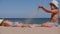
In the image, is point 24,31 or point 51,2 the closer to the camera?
point 24,31

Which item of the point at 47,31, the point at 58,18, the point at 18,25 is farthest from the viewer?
the point at 58,18

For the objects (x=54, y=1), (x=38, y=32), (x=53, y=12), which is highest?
(x=54, y=1)

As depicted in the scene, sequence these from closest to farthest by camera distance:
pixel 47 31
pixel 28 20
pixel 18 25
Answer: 1. pixel 47 31
2. pixel 18 25
3. pixel 28 20

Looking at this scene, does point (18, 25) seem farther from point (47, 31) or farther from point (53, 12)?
point (53, 12)

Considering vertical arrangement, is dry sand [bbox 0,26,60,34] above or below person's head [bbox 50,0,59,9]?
below

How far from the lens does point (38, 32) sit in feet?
7.57

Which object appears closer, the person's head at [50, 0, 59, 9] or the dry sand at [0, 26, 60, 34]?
the dry sand at [0, 26, 60, 34]

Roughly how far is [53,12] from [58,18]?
0.20 m

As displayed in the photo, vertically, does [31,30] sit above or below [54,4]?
below

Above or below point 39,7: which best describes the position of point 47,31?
below

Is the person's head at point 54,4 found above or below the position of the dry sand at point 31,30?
above

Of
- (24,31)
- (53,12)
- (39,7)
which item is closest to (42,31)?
(24,31)

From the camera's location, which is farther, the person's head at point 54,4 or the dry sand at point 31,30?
the person's head at point 54,4

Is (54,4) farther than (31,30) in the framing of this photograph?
Yes
